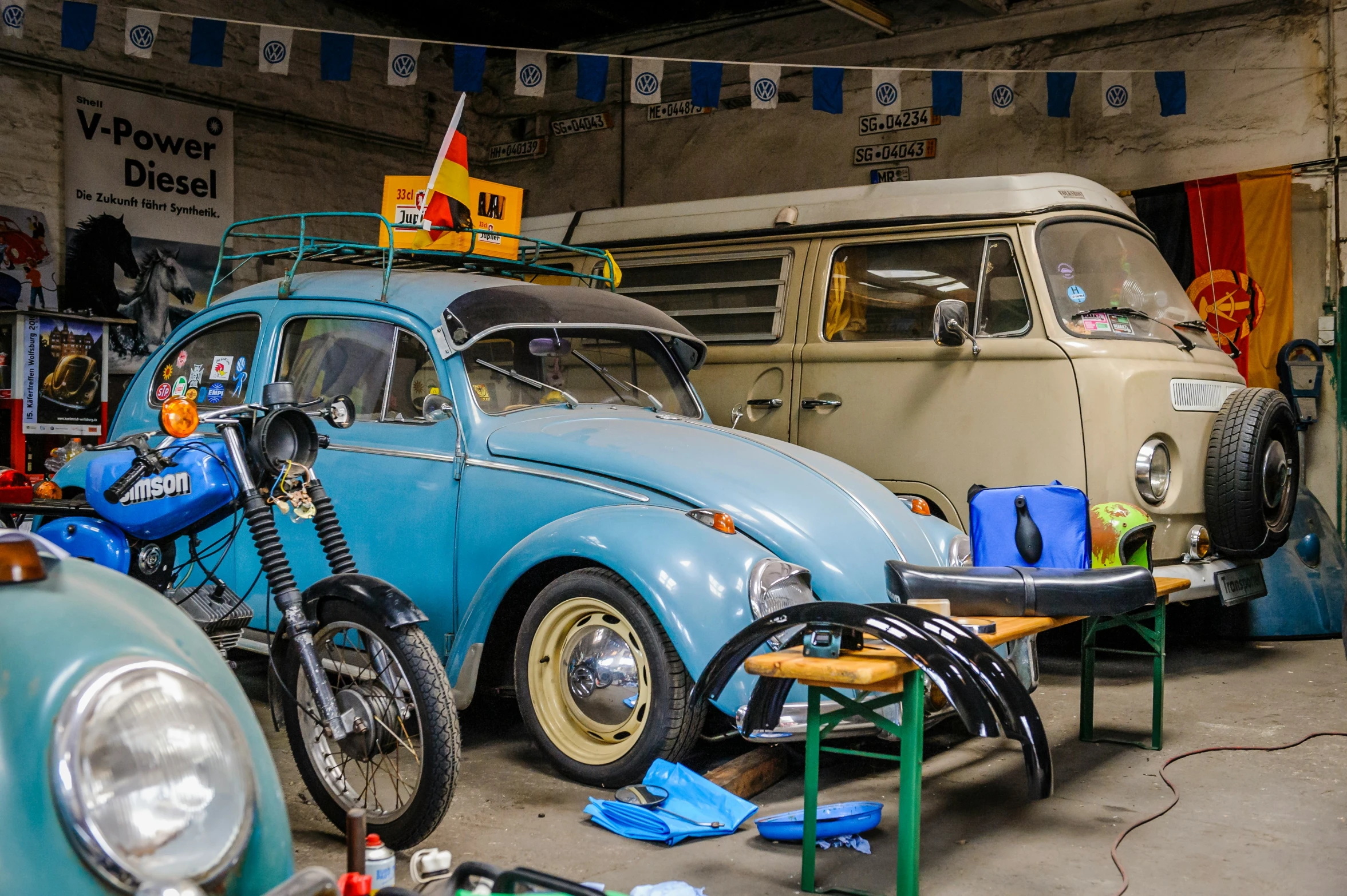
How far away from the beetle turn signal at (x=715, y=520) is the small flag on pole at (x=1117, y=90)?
7017 mm

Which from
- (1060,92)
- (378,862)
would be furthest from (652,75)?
(378,862)

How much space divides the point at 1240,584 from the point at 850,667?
392 centimetres

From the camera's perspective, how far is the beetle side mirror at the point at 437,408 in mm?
4312

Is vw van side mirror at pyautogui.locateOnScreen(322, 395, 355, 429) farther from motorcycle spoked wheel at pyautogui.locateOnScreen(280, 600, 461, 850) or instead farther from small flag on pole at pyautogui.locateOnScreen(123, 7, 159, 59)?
small flag on pole at pyautogui.locateOnScreen(123, 7, 159, 59)

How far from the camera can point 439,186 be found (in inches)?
200

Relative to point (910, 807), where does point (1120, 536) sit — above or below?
above

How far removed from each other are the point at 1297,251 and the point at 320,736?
330 inches

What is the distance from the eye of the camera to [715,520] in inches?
150

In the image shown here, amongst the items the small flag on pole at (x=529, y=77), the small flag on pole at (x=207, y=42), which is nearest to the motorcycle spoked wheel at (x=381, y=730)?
the small flag on pole at (x=207, y=42)

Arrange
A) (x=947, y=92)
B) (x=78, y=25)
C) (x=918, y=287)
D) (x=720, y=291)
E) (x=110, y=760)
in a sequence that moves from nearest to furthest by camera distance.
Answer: (x=110, y=760)
(x=918, y=287)
(x=720, y=291)
(x=78, y=25)
(x=947, y=92)

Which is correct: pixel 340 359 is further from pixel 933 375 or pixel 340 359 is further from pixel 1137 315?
pixel 1137 315

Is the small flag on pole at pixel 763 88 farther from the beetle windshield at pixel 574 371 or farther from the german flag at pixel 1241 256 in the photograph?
the beetle windshield at pixel 574 371

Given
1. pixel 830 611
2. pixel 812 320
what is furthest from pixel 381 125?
pixel 830 611

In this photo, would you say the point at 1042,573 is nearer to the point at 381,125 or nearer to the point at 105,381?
the point at 105,381
